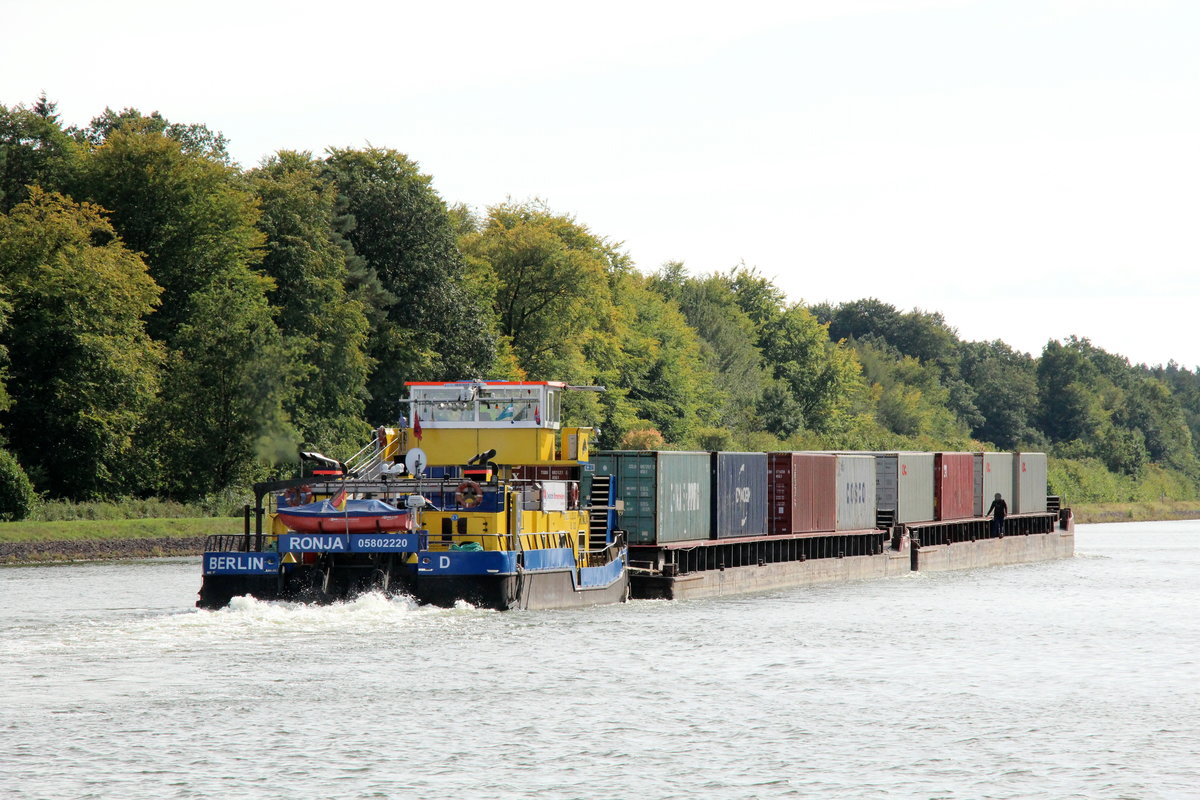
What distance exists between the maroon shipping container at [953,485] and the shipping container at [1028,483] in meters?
5.66

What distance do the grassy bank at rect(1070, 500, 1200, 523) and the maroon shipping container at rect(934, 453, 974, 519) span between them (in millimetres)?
61991

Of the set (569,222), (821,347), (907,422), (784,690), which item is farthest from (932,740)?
(907,422)

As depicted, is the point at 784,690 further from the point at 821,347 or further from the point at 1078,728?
the point at 821,347

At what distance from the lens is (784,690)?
90.9 ft

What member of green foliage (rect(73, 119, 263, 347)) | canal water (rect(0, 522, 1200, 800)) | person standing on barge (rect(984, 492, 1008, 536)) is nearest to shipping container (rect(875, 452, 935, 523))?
person standing on barge (rect(984, 492, 1008, 536))

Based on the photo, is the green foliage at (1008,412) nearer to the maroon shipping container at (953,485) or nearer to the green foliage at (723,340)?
the green foliage at (723,340)

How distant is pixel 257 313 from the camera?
74.2 metres

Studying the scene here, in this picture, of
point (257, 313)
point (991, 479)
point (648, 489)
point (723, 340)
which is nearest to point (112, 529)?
point (257, 313)

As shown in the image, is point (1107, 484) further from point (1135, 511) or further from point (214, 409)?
point (214, 409)

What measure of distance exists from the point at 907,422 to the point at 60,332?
112m

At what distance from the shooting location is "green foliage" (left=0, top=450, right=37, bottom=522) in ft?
192

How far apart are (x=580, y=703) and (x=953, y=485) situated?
136 ft

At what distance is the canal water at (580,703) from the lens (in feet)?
67.5

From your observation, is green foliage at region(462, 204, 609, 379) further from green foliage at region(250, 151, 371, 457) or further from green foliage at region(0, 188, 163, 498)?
green foliage at region(0, 188, 163, 498)
